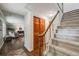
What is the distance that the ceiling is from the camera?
1.71 metres

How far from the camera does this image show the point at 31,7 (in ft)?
5.84

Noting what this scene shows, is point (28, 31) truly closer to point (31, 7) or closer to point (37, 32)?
point (37, 32)

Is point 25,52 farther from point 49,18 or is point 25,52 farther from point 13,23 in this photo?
point 49,18

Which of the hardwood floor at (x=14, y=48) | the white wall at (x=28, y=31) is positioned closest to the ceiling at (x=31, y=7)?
the white wall at (x=28, y=31)

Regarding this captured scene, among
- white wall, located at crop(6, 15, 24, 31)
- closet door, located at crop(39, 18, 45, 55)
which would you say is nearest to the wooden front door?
closet door, located at crop(39, 18, 45, 55)

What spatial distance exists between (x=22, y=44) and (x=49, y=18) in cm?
76

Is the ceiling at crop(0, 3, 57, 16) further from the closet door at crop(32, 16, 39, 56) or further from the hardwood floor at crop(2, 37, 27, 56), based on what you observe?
the hardwood floor at crop(2, 37, 27, 56)

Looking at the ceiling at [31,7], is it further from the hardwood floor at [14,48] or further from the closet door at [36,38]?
the hardwood floor at [14,48]

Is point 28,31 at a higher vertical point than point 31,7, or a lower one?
lower

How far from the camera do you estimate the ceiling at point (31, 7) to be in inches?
67.4

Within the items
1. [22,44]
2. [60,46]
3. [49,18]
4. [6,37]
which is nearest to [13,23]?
[6,37]

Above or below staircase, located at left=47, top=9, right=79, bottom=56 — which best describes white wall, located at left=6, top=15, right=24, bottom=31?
above

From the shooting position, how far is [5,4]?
5.62 feet

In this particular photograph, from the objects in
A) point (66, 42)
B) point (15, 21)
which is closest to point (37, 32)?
point (15, 21)
